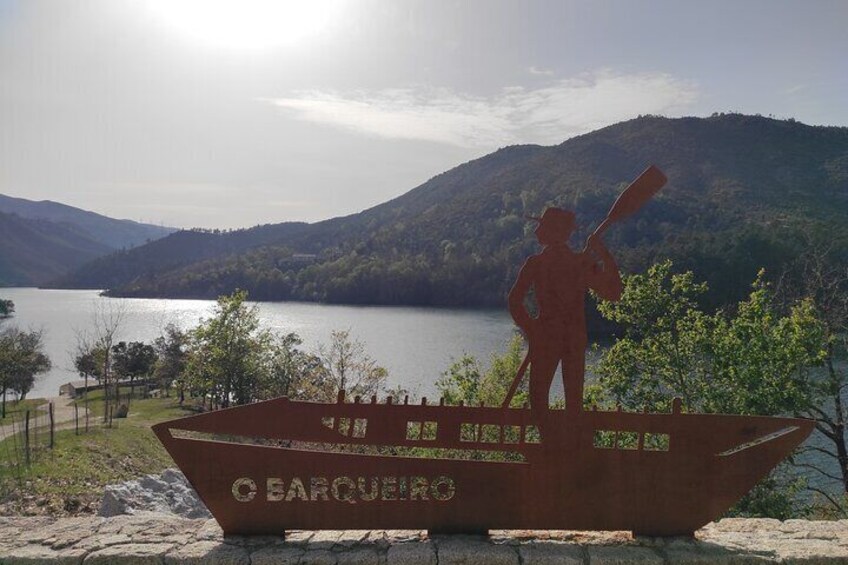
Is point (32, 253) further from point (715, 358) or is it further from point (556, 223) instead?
point (556, 223)

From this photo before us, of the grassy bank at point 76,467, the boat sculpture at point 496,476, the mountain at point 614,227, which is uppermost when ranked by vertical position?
the mountain at point 614,227

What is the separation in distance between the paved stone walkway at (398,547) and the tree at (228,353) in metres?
17.5

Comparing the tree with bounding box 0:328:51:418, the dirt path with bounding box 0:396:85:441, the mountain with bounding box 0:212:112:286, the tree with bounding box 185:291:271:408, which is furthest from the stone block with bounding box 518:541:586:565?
the mountain with bounding box 0:212:112:286

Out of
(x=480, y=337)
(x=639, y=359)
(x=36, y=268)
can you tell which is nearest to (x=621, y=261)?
(x=480, y=337)

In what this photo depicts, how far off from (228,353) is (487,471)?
19405 millimetres

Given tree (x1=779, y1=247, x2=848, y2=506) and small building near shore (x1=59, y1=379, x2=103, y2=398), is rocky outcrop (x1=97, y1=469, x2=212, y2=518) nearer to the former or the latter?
tree (x1=779, y1=247, x2=848, y2=506)

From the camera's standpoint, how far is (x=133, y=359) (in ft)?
115

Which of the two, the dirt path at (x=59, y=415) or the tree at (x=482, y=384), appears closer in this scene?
the tree at (x=482, y=384)

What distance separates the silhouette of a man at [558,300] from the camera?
523cm

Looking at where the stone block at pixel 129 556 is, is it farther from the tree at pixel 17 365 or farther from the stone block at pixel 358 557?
the tree at pixel 17 365

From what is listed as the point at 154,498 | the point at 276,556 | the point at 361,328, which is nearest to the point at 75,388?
the point at 361,328

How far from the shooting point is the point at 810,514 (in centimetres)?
939

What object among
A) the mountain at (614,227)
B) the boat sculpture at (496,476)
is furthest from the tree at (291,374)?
the mountain at (614,227)

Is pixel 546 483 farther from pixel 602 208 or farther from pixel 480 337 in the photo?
pixel 602 208
